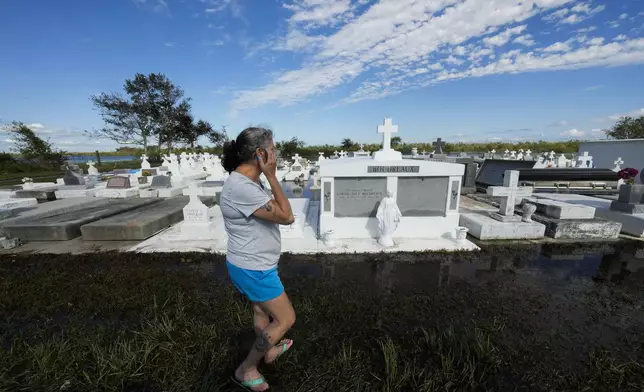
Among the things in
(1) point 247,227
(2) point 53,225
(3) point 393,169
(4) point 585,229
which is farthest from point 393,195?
(2) point 53,225

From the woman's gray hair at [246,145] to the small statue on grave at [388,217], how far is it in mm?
3646

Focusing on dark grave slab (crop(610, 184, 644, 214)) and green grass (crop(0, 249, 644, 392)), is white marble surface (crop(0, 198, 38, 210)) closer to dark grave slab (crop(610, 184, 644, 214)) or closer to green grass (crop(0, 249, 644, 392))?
green grass (crop(0, 249, 644, 392))

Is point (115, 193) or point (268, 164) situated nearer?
point (268, 164)

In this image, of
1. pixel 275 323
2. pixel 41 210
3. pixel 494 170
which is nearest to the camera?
pixel 275 323

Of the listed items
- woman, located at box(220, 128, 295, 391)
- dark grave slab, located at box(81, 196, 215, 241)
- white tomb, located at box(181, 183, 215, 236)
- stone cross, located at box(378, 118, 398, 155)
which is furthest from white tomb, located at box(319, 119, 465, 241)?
dark grave slab, located at box(81, 196, 215, 241)

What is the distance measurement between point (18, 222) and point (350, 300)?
7.74 meters

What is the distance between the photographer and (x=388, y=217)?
4953 millimetres

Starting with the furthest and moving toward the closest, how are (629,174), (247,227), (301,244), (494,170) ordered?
1. (494,170)
2. (629,174)
3. (301,244)
4. (247,227)

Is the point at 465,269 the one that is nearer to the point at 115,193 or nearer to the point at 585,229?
the point at 585,229

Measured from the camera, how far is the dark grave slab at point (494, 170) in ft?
35.6

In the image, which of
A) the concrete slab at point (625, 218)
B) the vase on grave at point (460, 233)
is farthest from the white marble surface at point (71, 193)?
the concrete slab at point (625, 218)

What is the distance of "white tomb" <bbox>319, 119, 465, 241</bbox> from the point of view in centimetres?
525

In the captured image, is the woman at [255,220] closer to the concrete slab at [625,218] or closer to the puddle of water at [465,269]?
the puddle of water at [465,269]

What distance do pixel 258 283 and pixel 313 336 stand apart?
4.25ft
